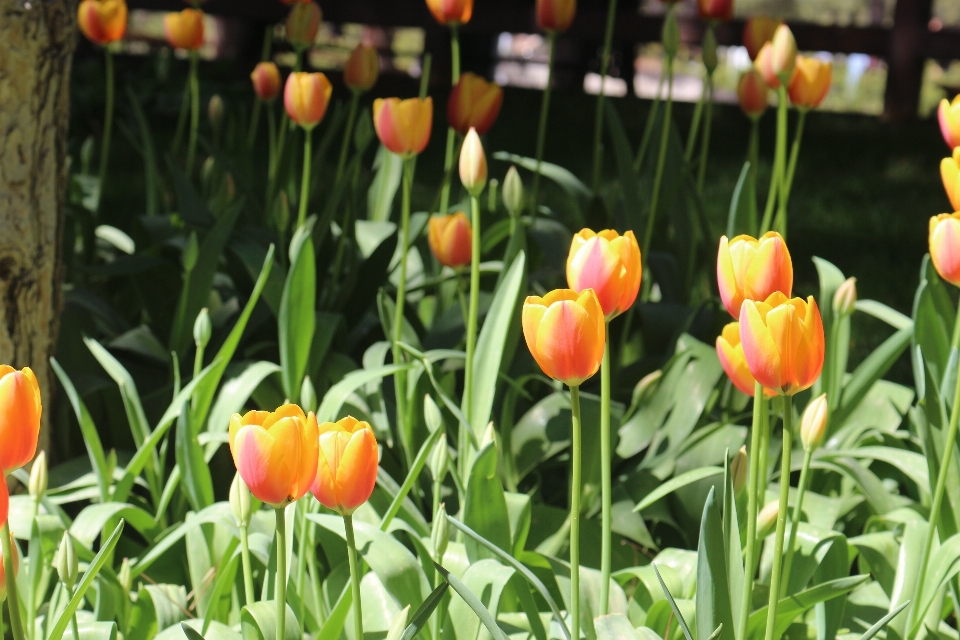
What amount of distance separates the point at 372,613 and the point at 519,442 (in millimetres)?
548

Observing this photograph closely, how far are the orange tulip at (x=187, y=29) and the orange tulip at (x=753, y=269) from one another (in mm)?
1644

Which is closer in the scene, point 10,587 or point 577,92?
point 10,587

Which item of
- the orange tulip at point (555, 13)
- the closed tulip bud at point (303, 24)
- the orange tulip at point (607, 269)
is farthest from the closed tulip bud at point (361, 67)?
the orange tulip at point (607, 269)

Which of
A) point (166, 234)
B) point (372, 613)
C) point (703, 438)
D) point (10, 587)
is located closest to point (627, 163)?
point (703, 438)

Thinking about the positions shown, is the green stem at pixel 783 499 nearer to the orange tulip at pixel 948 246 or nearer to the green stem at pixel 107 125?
the orange tulip at pixel 948 246

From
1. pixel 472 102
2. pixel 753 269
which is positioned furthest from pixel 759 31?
pixel 753 269

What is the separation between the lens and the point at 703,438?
68.3 inches

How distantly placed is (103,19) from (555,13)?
95 cm

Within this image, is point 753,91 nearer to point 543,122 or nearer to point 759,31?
point 759,31

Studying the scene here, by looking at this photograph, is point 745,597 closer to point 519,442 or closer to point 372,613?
point 372,613

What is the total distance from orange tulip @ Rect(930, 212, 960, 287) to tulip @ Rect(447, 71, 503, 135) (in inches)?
35.6

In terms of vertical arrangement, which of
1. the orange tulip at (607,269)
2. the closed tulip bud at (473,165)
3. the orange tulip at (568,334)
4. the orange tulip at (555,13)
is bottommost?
the orange tulip at (568,334)

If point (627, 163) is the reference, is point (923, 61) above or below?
above

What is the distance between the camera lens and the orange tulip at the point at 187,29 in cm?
225
